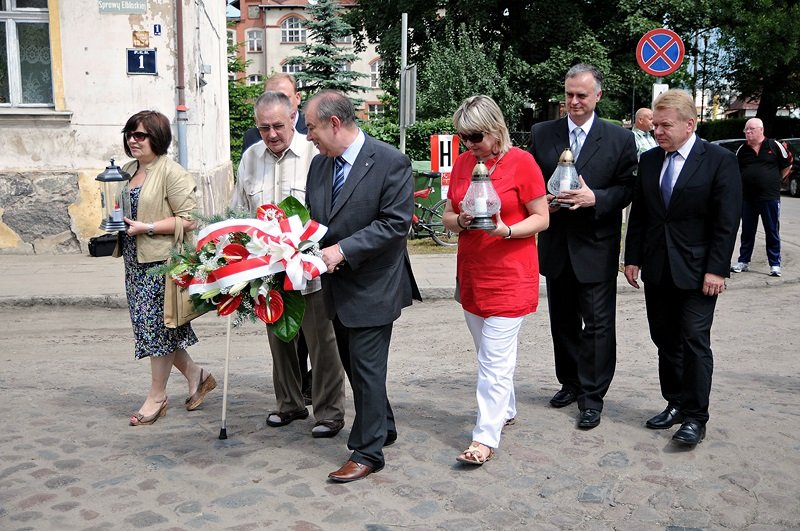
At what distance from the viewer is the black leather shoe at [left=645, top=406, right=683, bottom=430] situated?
5375 millimetres

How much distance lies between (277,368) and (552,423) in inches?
67.6

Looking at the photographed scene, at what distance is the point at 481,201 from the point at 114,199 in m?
2.39

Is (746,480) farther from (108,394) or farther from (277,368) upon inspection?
(108,394)

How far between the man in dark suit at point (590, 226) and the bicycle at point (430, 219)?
8593 mm

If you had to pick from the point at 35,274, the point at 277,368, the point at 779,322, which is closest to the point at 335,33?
the point at 35,274

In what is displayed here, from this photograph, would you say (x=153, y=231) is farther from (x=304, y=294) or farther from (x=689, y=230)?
(x=689, y=230)

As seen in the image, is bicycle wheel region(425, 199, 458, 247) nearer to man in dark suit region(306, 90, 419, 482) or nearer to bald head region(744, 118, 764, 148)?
bald head region(744, 118, 764, 148)

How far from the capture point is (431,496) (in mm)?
4465

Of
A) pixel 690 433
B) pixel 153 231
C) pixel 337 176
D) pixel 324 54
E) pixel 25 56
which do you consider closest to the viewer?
pixel 337 176

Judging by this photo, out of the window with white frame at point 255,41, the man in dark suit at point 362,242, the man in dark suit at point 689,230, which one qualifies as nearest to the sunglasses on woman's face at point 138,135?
the man in dark suit at point 362,242

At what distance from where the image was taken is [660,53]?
1228cm

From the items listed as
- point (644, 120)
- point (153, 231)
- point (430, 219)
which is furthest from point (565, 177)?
point (430, 219)

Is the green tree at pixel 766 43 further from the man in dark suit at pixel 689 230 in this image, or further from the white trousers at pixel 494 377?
the white trousers at pixel 494 377

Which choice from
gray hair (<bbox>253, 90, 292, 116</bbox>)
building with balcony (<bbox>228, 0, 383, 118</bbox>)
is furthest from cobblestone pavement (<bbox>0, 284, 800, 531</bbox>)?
building with balcony (<bbox>228, 0, 383, 118</bbox>)
